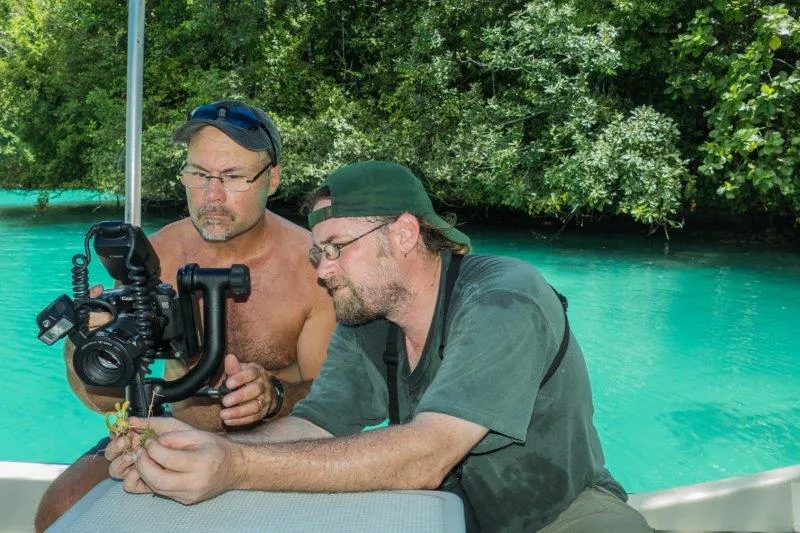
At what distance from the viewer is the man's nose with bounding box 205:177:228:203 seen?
95.0 inches

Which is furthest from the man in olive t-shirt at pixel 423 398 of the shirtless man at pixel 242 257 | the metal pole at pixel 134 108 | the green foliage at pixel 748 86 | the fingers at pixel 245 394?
the green foliage at pixel 748 86

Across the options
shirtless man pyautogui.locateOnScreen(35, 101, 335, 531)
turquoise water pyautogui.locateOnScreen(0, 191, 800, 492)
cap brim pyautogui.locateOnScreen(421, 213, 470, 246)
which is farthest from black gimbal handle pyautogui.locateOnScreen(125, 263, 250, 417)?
turquoise water pyautogui.locateOnScreen(0, 191, 800, 492)

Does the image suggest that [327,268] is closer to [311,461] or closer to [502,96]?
[311,461]

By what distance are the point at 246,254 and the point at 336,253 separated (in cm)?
98

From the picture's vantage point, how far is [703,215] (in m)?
16.2

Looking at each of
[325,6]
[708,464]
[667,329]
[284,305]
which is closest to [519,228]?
[325,6]

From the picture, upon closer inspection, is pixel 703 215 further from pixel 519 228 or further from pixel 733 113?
pixel 733 113

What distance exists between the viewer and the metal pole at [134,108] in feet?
8.10

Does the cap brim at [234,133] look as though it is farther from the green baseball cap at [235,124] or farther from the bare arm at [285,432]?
the bare arm at [285,432]

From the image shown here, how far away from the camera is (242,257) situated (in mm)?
2672

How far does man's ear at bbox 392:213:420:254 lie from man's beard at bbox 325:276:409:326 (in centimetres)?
9

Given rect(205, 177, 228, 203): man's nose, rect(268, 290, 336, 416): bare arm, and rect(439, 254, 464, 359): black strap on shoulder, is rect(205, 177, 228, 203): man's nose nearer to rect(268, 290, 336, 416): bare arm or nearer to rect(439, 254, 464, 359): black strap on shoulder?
rect(268, 290, 336, 416): bare arm

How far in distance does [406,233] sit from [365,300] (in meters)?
0.18

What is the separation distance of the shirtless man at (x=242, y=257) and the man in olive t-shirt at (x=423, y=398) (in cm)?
50
